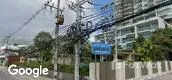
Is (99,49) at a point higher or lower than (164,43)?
lower

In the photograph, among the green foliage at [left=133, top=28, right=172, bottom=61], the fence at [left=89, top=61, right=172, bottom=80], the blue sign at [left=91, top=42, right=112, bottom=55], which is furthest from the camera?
the green foliage at [left=133, top=28, right=172, bottom=61]

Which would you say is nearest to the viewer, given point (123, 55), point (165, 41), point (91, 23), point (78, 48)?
point (91, 23)

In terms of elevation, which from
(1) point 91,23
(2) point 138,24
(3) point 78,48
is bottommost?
(3) point 78,48

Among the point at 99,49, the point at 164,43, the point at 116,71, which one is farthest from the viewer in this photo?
the point at 164,43

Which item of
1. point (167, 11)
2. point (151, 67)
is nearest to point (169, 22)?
point (167, 11)

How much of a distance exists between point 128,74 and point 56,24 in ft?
22.5

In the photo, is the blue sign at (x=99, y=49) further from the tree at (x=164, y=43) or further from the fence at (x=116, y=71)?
the tree at (x=164, y=43)

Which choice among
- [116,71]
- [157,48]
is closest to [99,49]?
[116,71]

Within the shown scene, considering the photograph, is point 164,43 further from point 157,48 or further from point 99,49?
point 99,49

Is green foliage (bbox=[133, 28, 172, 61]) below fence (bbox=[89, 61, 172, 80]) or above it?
above

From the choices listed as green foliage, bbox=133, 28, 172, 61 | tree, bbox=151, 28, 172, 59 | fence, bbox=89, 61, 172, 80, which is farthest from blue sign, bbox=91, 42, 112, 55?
tree, bbox=151, 28, 172, 59

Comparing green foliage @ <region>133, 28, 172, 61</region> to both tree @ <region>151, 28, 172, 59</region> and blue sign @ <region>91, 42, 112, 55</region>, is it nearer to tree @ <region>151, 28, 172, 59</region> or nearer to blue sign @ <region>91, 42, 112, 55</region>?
tree @ <region>151, 28, 172, 59</region>

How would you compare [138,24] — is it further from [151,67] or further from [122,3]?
[122,3]

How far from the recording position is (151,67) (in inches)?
1081
